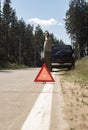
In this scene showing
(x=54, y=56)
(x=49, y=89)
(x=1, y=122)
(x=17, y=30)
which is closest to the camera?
(x=1, y=122)

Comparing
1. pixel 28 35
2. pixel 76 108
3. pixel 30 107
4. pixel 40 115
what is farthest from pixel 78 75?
pixel 28 35

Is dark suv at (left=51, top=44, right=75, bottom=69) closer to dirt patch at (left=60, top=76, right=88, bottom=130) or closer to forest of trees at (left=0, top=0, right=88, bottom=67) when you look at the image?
dirt patch at (left=60, top=76, right=88, bottom=130)

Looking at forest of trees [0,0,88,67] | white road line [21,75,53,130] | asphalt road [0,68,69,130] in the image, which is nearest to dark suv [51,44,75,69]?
asphalt road [0,68,69,130]

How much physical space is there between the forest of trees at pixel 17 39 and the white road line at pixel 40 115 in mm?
108539

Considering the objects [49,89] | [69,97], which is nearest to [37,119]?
[69,97]

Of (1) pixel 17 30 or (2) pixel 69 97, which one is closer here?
(2) pixel 69 97

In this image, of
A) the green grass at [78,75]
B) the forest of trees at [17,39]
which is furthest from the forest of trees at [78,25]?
the green grass at [78,75]

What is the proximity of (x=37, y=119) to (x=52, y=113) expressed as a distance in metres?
0.78

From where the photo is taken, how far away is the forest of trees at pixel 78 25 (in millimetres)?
113062

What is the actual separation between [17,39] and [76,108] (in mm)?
150978

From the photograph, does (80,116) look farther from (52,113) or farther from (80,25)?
(80,25)

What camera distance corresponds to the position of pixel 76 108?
9734 millimetres

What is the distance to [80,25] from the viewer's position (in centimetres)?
11375

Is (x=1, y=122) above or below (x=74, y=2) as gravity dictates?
below
